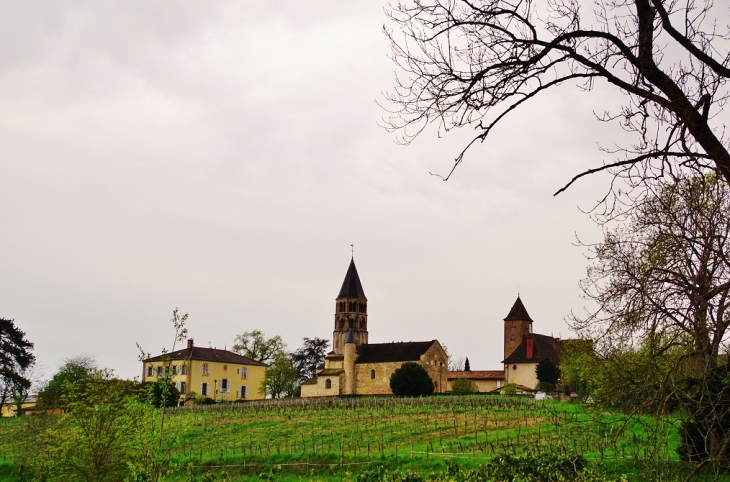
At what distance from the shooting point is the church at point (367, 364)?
247 ft

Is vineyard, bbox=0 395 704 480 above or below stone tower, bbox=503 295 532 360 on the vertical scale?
below

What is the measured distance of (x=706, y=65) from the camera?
18.1 ft

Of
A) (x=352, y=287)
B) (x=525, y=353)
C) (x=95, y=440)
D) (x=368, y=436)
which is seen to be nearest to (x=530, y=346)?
(x=525, y=353)

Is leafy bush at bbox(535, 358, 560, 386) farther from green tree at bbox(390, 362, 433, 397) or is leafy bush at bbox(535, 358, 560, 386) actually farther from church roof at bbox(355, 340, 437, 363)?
church roof at bbox(355, 340, 437, 363)

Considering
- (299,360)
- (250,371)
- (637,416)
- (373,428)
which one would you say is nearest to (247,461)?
(373,428)

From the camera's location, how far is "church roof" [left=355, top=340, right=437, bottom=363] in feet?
246

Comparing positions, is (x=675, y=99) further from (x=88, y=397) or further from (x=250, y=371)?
(x=250, y=371)

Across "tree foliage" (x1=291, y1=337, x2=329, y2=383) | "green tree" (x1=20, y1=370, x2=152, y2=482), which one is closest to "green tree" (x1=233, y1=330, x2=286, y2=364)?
"tree foliage" (x1=291, y1=337, x2=329, y2=383)

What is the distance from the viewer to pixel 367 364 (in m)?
76.9

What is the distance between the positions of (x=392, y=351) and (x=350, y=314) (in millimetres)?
8122

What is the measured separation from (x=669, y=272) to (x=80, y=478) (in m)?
18.0

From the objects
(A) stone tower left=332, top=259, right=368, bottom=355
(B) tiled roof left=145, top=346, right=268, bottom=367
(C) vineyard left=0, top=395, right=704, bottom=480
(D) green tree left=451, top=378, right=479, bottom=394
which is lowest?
(C) vineyard left=0, top=395, right=704, bottom=480

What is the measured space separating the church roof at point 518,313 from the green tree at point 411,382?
21601 mm

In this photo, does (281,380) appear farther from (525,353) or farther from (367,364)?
(525,353)
